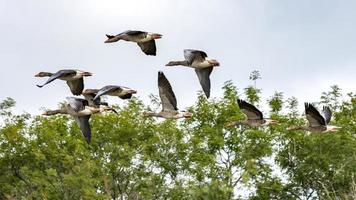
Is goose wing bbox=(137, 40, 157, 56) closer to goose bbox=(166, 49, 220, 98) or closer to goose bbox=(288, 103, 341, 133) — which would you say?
goose bbox=(166, 49, 220, 98)

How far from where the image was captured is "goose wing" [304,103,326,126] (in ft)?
97.5

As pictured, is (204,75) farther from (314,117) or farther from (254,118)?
(314,117)

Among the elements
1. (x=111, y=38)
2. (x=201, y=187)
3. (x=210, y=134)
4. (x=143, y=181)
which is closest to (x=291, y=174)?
(x=210, y=134)

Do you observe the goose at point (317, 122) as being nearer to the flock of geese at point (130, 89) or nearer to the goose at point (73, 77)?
the flock of geese at point (130, 89)

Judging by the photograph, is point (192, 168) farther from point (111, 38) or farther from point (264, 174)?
point (111, 38)

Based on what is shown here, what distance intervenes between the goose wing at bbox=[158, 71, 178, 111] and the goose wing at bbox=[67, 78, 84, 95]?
204 cm

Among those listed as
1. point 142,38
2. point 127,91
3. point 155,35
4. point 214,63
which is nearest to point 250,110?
point 214,63

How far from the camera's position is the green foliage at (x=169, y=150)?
5156 cm

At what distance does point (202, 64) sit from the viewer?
26484mm

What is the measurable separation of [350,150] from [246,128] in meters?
5.89

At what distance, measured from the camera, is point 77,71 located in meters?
26.7

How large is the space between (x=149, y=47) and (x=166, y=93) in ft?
4.96

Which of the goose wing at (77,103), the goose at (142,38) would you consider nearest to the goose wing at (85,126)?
the goose wing at (77,103)

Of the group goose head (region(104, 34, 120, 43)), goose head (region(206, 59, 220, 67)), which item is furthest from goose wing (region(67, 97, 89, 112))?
goose head (region(206, 59, 220, 67))
